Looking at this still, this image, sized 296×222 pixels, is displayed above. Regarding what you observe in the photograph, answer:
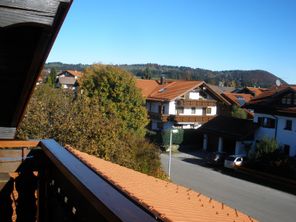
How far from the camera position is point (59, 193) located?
9.03 feet

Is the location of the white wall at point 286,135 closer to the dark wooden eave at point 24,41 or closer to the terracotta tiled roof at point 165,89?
Result: the terracotta tiled roof at point 165,89

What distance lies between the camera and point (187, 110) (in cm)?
3891

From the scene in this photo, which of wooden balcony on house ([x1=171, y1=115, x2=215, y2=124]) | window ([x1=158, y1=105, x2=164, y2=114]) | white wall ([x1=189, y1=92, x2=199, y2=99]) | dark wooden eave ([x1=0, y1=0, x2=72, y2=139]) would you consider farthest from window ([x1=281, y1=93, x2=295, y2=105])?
dark wooden eave ([x1=0, y1=0, x2=72, y2=139])

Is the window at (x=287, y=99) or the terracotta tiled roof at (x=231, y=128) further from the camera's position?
the terracotta tiled roof at (x=231, y=128)

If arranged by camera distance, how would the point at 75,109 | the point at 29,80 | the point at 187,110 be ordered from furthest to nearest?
the point at 187,110, the point at 75,109, the point at 29,80

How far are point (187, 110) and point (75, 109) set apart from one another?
74.6 feet

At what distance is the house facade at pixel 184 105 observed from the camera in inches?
1494

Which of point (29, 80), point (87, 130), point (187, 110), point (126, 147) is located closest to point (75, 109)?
point (87, 130)

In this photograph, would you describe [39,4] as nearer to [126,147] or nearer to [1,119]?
[1,119]

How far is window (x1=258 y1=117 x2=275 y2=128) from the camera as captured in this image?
29.2 metres

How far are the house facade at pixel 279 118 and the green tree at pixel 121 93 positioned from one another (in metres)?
9.68

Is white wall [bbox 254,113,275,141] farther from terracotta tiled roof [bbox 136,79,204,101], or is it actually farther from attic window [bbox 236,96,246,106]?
attic window [bbox 236,96,246,106]

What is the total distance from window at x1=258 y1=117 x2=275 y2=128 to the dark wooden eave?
28070 millimetres

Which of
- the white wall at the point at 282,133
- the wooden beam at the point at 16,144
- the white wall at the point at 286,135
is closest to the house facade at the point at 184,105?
the white wall at the point at 282,133
